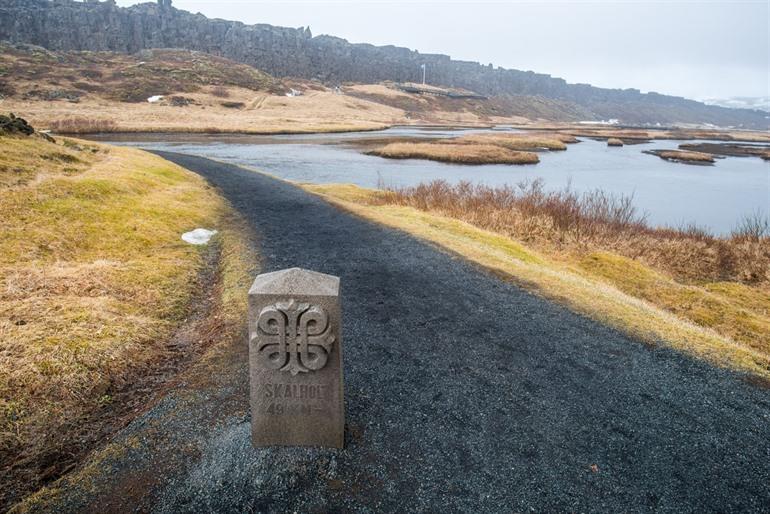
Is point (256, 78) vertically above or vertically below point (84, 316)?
above

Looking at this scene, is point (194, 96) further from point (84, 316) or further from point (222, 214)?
point (84, 316)

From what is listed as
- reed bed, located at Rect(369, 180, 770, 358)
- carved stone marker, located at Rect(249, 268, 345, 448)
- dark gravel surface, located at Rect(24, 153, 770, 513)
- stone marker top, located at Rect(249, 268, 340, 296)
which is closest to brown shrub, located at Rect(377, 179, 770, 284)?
reed bed, located at Rect(369, 180, 770, 358)

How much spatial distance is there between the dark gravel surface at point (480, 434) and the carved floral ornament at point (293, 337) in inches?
52.7

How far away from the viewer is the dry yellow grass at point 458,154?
4862 cm

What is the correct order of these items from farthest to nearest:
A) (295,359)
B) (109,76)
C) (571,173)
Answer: (109,76) < (571,173) < (295,359)

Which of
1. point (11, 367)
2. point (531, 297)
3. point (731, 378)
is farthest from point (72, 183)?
point (731, 378)

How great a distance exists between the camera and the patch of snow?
15101 millimetres

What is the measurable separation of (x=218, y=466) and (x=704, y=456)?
666cm

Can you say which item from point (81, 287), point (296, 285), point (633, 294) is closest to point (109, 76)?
point (81, 287)

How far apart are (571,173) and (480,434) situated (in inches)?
1698

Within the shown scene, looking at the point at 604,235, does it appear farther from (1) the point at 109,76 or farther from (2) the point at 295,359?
(1) the point at 109,76

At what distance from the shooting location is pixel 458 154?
49406mm

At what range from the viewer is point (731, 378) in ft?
26.9

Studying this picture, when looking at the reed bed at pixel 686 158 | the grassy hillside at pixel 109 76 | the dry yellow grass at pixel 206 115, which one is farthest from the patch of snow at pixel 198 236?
the grassy hillside at pixel 109 76
